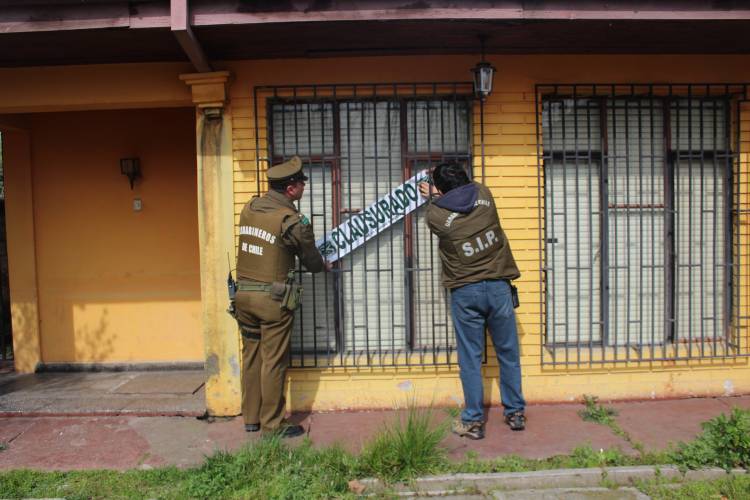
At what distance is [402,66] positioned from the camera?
16.5ft

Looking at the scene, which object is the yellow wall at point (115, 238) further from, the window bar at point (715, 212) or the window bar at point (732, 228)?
the window bar at point (732, 228)

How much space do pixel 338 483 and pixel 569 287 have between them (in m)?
2.76

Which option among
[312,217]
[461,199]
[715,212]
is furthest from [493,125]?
[715,212]

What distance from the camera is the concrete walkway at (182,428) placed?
4.23 metres

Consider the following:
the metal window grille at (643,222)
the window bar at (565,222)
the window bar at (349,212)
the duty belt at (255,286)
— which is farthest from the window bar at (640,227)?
the duty belt at (255,286)

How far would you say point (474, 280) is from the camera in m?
4.39

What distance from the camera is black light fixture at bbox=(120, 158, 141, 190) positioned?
630 cm

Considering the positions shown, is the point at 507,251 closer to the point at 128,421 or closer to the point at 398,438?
the point at 398,438

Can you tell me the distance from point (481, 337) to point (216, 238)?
2.31 m

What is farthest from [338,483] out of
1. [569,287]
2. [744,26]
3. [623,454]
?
[744,26]

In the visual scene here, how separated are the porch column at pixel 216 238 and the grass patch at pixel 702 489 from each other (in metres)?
3.15

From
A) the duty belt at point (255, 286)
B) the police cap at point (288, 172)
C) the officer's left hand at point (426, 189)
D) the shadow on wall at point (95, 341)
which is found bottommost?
the shadow on wall at point (95, 341)

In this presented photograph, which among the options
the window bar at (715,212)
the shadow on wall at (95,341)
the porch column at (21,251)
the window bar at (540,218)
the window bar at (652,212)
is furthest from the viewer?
the shadow on wall at (95,341)

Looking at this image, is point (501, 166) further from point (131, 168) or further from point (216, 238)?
point (131, 168)
